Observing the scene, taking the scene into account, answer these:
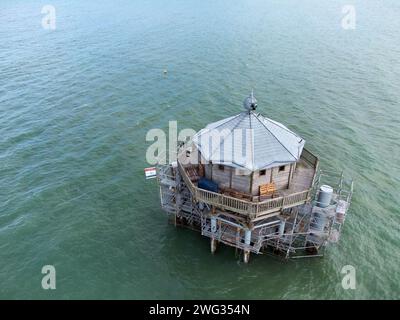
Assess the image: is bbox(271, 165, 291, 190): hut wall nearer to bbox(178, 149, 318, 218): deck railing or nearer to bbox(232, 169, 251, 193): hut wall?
bbox(178, 149, 318, 218): deck railing

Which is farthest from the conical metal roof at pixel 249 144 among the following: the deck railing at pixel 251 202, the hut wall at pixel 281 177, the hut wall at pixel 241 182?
the deck railing at pixel 251 202

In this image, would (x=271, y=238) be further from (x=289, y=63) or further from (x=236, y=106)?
(x=289, y=63)

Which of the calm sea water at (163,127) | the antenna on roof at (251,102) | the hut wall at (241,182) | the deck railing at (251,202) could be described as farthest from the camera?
the calm sea water at (163,127)

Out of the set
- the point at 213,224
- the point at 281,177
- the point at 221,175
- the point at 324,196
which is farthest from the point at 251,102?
the point at 213,224

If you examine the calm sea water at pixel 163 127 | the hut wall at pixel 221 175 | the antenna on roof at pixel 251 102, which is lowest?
the calm sea water at pixel 163 127

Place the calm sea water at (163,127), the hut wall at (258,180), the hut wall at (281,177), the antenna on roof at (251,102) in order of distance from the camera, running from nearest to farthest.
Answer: the hut wall at (258,180) < the antenna on roof at (251,102) < the hut wall at (281,177) < the calm sea water at (163,127)

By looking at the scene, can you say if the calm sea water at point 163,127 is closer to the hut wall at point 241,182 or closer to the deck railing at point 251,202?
the deck railing at point 251,202

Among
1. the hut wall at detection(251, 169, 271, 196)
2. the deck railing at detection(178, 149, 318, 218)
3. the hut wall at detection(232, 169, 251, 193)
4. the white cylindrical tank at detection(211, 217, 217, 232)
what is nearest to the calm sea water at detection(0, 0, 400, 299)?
the white cylindrical tank at detection(211, 217, 217, 232)

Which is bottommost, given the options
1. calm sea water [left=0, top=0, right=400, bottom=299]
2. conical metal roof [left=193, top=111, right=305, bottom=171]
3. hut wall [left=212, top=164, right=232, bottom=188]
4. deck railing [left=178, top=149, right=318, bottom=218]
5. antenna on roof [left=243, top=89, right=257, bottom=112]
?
calm sea water [left=0, top=0, right=400, bottom=299]
